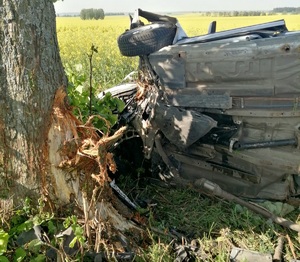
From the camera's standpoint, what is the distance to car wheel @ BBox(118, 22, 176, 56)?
4.41m

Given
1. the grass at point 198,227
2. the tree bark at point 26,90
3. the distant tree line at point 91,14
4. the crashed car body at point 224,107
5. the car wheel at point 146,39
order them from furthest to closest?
the distant tree line at point 91,14, the car wheel at point 146,39, the crashed car body at point 224,107, the grass at point 198,227, the tree bark at point 26,90

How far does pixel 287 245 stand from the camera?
3.60 meters

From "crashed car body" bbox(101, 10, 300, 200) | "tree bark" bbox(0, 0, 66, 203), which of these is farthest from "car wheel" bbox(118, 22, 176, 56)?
"tree bark" bbox(0, 0, 66, 203)

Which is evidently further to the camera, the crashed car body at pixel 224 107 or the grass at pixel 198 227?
the crashed car body at pixel 224 107

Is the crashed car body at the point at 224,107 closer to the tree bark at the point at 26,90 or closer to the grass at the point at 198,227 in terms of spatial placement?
the grass at the point at 198,227

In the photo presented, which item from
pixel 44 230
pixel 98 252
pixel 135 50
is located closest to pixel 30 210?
pixel 44 230

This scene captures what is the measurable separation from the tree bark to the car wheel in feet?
4.71

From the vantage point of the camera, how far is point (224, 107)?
3.96m

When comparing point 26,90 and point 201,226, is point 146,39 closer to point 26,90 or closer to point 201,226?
point 26,90

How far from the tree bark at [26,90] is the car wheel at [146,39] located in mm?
1437

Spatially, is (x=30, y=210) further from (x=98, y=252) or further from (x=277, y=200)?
(x=277, y=200)

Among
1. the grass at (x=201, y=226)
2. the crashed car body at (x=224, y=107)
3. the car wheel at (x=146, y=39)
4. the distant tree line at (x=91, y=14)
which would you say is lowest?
the distant tree line at (x=91, y=14)

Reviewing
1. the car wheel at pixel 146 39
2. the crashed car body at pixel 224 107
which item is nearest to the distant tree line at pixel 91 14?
the car wheel at pixel 146 39

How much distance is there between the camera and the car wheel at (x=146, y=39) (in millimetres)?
4414
